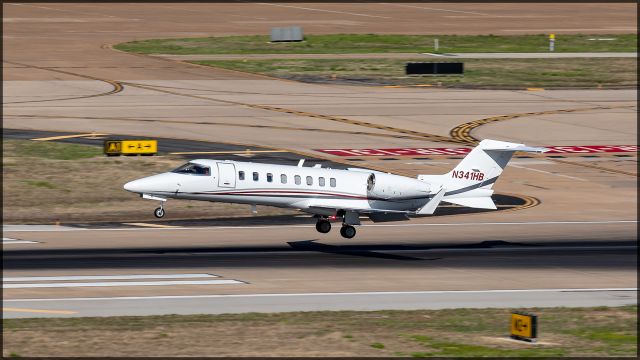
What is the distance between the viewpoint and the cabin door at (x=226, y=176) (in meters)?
49.2

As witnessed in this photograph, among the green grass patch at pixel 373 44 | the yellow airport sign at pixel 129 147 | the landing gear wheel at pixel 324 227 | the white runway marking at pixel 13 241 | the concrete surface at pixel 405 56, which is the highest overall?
the green grass patch at pixel 373 44

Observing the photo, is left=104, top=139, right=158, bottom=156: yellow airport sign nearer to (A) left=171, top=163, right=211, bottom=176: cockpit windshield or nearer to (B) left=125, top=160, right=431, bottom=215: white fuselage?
(B) left=125, top=160, right=431, bottom=215: white fuselage

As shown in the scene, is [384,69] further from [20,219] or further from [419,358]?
A: [419,358]

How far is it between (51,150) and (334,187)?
2490 cm

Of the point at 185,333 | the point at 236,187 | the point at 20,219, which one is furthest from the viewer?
the point at 20,219

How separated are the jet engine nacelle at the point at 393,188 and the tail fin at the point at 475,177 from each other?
32.4 inches

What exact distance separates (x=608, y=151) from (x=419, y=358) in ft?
160

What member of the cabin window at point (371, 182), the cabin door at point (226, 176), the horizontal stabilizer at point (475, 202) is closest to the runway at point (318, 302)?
the cabin window at point (371, 182)

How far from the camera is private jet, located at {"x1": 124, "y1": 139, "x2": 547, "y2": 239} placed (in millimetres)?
49188

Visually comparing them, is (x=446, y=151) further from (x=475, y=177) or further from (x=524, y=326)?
(x=524, y=326)

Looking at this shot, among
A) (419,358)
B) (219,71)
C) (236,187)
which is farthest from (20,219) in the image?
(219,71)

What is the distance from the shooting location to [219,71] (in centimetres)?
10425

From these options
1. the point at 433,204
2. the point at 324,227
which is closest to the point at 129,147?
the point at 324,227

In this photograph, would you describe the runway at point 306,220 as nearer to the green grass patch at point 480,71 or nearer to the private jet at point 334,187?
the private jet at point 334,187
